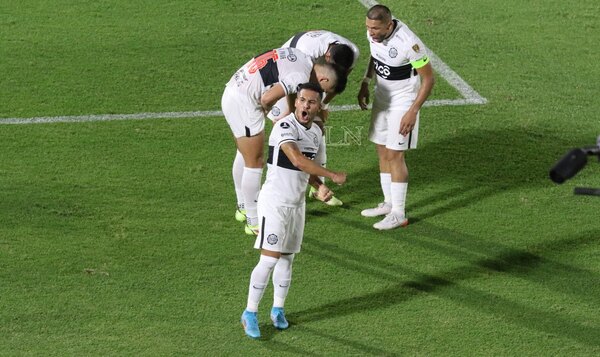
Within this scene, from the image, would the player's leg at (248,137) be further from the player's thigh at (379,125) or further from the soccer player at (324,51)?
the player's thigh at (379,125)

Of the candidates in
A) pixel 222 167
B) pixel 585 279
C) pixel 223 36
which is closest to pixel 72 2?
pixel 223 36

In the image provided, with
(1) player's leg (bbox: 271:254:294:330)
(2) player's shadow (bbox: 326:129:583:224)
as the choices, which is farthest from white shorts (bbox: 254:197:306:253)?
(2) player's shadow (bbox: 326:129:583:224)

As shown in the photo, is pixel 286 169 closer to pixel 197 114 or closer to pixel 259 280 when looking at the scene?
pixel 259 280

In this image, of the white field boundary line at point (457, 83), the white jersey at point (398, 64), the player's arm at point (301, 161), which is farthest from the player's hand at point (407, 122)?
the white field boundary line at point (457, 83)

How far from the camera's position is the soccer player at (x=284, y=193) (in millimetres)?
7422

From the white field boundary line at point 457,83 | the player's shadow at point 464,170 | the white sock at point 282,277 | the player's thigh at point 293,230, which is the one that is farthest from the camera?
the white field boundary line at point 457,83

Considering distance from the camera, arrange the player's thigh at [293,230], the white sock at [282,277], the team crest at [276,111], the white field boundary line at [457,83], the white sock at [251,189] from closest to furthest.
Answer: the player's thigh at [293,230] < the white sock at [282,277] < the team crest at [276,111] < the white sock at [251,189] < the white field boundary line at [457,83]

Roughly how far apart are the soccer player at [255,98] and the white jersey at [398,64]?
69 centimetres

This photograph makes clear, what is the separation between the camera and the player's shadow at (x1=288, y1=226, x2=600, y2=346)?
312 inches

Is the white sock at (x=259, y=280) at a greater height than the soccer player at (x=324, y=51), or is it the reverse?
the soccer player at (x=324, y=51)

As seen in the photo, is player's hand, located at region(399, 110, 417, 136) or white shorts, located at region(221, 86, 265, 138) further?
player's hand, located at region(399, 110, 417, 136)

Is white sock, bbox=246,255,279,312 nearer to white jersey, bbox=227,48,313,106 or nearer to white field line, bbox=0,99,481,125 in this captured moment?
white jersey, bbox=227,48,313,106

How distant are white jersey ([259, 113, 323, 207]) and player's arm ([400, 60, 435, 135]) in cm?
166

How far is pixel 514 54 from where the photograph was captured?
12.9 meters
